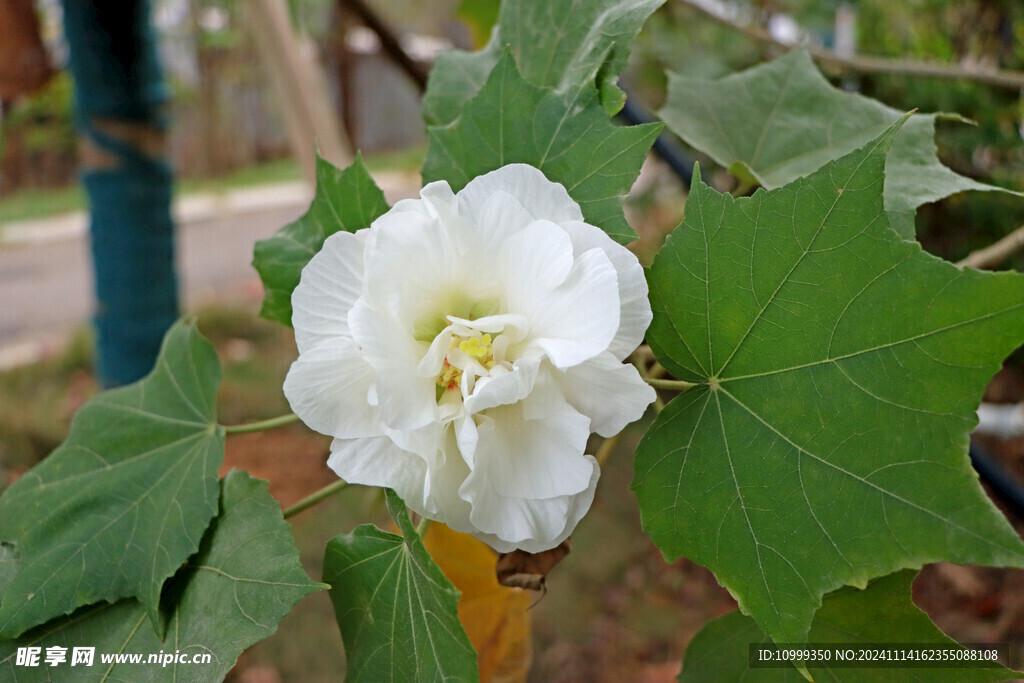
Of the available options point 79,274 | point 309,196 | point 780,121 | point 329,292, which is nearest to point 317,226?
point 329,292

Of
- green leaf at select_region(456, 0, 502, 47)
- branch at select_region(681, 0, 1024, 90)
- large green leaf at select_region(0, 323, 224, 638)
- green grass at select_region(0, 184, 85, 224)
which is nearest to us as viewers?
large green leaf at select_region(0, 323, 224, 638)

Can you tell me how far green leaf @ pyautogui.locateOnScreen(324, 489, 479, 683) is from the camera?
1.11ft

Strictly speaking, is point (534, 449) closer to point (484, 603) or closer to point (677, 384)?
point (677, 384)

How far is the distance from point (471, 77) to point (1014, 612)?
1.38m

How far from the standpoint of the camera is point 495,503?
1.07ft

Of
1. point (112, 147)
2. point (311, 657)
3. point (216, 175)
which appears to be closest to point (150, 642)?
point (112, 147)

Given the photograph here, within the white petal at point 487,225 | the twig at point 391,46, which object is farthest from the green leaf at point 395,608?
the twig at point 391,46

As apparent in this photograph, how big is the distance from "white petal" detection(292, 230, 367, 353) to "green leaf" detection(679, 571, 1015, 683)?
275mm

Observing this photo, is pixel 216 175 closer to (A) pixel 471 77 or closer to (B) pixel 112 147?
(B) pixel 112 147

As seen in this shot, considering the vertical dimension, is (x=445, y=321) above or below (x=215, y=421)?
above

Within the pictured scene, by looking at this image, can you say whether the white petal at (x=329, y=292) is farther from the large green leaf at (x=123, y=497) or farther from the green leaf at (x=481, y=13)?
the green leaf at (x=481, y=13)

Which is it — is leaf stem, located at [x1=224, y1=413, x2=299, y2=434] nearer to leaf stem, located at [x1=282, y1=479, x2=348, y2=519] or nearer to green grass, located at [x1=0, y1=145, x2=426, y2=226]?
leaf stem, located at [x1=282, y1=479, x2=348, y2=519]

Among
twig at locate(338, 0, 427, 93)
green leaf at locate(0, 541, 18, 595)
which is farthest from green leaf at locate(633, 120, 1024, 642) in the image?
twig at locate(338, 0, 427, 93)

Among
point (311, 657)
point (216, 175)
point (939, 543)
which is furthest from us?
point (216, 175)
